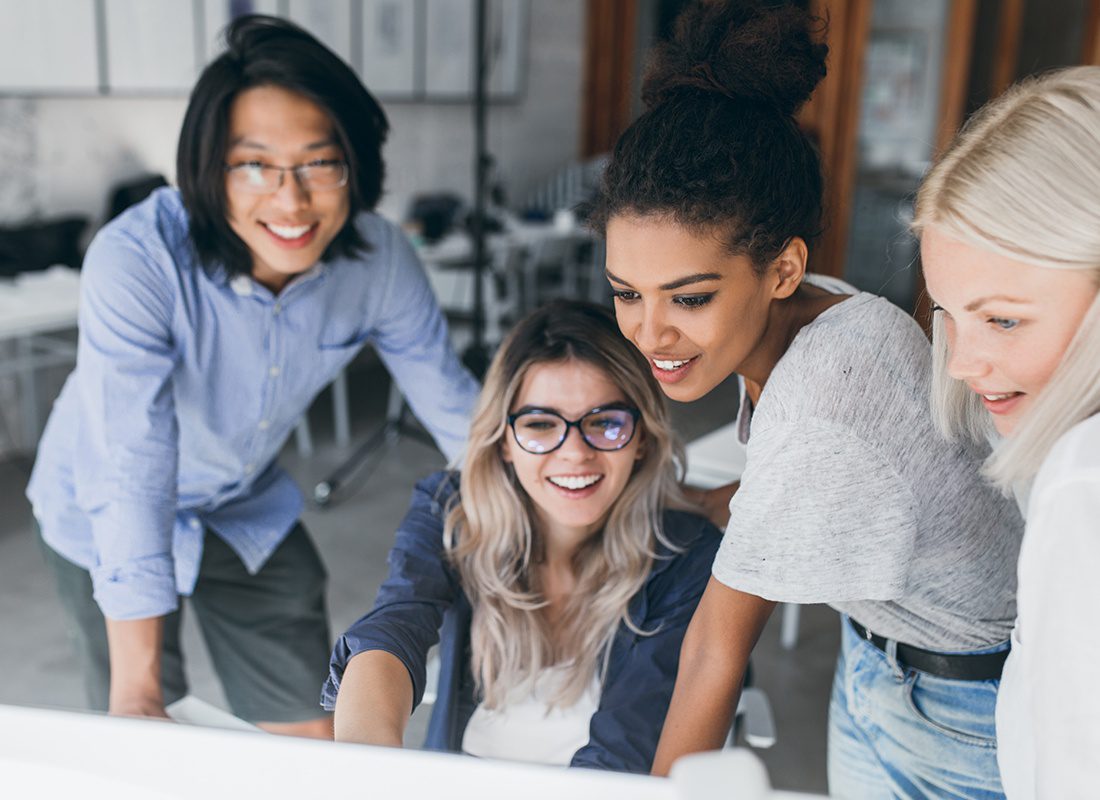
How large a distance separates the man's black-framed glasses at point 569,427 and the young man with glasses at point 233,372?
38cm

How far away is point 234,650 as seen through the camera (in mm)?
1731

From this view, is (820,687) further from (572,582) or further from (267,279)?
(267,279)

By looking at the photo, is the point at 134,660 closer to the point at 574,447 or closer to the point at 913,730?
the point at 574,447

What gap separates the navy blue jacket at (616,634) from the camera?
119 centimetres

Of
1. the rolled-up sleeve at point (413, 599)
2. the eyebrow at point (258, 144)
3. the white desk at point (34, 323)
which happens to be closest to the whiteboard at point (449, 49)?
the white desk at point (34, 323)

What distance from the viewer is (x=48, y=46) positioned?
3777 mm

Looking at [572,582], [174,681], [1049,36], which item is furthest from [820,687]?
[1049,36]

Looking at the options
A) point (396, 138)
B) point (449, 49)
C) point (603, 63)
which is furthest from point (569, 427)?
point (603, 63)

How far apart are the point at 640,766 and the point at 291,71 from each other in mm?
970

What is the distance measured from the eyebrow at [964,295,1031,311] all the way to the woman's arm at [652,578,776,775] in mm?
321

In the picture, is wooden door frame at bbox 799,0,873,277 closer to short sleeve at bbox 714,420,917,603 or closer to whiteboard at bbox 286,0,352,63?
whiteboard at bbox 286,0,352,63

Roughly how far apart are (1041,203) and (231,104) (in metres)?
1.04

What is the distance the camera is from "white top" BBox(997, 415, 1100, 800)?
0.58 metres

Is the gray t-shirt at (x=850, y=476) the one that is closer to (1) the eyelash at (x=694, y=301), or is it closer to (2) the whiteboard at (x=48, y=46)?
(1) the eyelash at (x=694, y=301)
